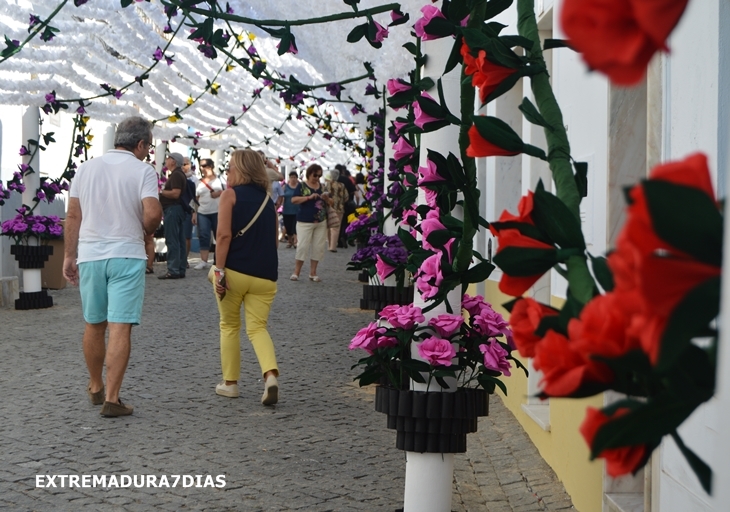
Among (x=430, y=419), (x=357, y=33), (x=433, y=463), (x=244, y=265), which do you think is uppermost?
(x=357, y=33)

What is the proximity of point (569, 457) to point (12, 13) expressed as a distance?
7813 millimetres

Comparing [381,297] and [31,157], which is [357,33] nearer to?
[381,297]

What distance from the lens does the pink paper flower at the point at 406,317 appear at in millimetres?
3873

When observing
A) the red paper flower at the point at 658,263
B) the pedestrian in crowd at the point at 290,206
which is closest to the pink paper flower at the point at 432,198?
the red paper flower at the point at 658,263

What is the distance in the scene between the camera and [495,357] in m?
3.87

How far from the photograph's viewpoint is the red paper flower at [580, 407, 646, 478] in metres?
0.94

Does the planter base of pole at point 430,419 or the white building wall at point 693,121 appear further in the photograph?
the planter base of pole at point 430,419

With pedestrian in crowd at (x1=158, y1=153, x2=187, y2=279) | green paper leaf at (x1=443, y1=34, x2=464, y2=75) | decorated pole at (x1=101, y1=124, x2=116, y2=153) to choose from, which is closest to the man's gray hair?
green paper leaf at (x1=443, y1=34, x2=464, y2=75)

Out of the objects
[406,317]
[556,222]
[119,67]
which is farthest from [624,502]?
[119,67]

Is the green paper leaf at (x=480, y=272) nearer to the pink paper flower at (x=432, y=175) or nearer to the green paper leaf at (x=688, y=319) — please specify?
the pink paper flower at (x=432, y=175)

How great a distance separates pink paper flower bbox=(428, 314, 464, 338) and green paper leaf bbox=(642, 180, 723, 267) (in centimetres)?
301

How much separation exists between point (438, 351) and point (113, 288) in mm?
3024

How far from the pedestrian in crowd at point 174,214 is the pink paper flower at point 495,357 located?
40.5 ft

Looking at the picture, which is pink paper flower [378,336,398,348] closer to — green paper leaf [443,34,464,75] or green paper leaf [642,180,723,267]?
green paper leaf [443,34,464,75]
